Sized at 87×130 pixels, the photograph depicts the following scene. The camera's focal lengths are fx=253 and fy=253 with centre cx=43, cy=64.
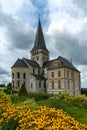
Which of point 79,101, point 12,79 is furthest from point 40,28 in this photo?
point 79,101

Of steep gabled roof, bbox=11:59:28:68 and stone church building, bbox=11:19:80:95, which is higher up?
steep gabled roof, bbox=11:59:28:68

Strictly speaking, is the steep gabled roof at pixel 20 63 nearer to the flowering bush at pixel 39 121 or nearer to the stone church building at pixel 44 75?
the stone church building at pixel 44 75

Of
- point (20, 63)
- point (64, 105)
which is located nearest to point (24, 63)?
point (20, 63)

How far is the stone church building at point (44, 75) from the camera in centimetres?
5325

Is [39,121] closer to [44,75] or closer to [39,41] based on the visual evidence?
[44,75]

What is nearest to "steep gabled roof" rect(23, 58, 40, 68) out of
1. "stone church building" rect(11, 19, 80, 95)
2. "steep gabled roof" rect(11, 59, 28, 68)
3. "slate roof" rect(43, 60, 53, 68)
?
"stone church building" rect(11, 19, 80, 95)

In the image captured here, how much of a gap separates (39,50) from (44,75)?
20.6ft

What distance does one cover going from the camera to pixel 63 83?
173 ft

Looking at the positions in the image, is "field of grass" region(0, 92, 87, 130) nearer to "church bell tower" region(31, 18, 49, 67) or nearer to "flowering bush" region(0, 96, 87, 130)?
"flowering bush" region(0, 96, 87, 130)

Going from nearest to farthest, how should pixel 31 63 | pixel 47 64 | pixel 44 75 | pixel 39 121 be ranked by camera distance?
pixel 39 121, pixel 44 75, pixel 31 63, pixel 47 64

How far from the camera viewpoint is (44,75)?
56.9 meters

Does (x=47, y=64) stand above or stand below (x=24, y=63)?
below

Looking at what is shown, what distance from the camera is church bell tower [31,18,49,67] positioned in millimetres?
59031

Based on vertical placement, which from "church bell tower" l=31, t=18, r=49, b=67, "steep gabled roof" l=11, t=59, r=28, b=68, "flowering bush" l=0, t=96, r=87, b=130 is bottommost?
"flowering bush" l=0, t=96, r=87, b=130
